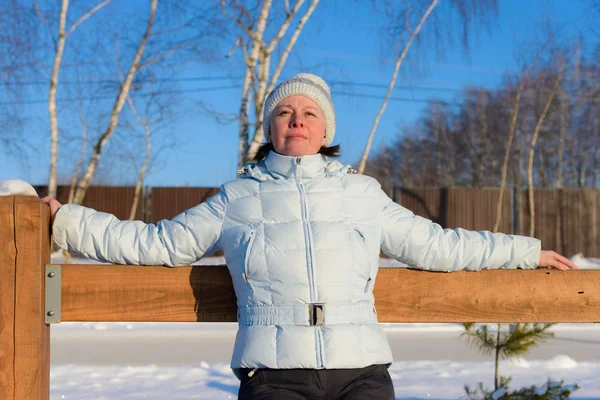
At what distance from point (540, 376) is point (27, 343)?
3.91 m

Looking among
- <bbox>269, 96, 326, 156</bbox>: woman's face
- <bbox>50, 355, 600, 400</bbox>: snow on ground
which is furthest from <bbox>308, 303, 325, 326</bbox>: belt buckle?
<bbox>50, 355, 600, 400</bbox>: snow on ground

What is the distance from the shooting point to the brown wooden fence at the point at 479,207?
17578 millimetres

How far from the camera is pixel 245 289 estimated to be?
6.13 feet

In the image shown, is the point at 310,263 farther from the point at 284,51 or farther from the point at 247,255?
the point at 284,51

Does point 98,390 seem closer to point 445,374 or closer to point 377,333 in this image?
point 445,374

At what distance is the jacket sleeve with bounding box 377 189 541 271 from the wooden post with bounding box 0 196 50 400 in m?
0.91

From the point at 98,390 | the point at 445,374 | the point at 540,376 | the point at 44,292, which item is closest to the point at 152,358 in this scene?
the point at 98,390

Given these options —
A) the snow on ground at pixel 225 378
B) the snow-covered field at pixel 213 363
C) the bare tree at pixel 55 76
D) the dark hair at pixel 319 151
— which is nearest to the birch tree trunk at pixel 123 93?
the bare tree at pixel 55 76

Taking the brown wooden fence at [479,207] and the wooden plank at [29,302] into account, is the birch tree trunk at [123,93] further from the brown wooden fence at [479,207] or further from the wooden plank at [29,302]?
the wooden plank at [29,302]

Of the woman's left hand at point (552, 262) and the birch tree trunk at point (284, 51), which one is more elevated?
the birch tree trunk at point (284, 51)

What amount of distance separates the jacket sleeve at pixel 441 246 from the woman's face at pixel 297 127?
25 centimetres

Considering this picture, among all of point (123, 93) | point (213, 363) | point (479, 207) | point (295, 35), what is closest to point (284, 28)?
point (295, 35)

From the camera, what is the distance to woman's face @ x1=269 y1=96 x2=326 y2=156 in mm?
2072

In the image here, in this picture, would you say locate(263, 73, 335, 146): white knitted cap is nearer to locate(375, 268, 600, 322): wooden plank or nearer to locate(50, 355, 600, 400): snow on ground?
locate(375, 268, 600, 322): wooden plank
